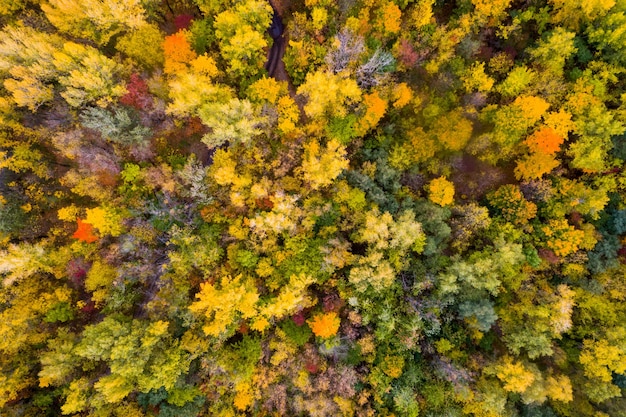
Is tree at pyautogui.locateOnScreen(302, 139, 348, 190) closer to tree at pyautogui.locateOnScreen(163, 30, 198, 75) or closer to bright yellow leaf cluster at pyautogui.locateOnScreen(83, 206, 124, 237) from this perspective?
tree at pyautogui.locateOnScreen(163, 30, 198, 75)

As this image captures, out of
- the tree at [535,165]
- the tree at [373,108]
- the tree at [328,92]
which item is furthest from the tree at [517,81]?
the tree at [328,92]

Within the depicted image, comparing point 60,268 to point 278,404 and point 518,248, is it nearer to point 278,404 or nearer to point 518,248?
point 278,404

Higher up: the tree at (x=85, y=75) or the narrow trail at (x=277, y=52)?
the narrow trail at (x=277, y=52)

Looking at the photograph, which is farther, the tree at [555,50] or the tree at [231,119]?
the tree at [555,50]

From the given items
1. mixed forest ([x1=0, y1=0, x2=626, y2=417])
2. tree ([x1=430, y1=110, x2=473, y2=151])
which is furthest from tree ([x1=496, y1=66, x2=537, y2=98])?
tree ([x1=430, y1=110, x2=473, y2=151])

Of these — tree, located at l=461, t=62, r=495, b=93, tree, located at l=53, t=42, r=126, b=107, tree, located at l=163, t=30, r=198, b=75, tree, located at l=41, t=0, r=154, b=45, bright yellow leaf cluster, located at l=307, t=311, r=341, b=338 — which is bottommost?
bright yellow leaf cluster, located at l=307, t=311, r=341, b=338

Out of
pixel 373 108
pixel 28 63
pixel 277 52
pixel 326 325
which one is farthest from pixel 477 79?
pixel 28 63

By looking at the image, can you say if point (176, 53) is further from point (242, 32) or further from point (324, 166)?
point (324, 166)

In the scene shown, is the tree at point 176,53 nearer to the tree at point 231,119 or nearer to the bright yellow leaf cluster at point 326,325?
the tree at point 231,119

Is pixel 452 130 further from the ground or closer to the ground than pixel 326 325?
further from the ground
